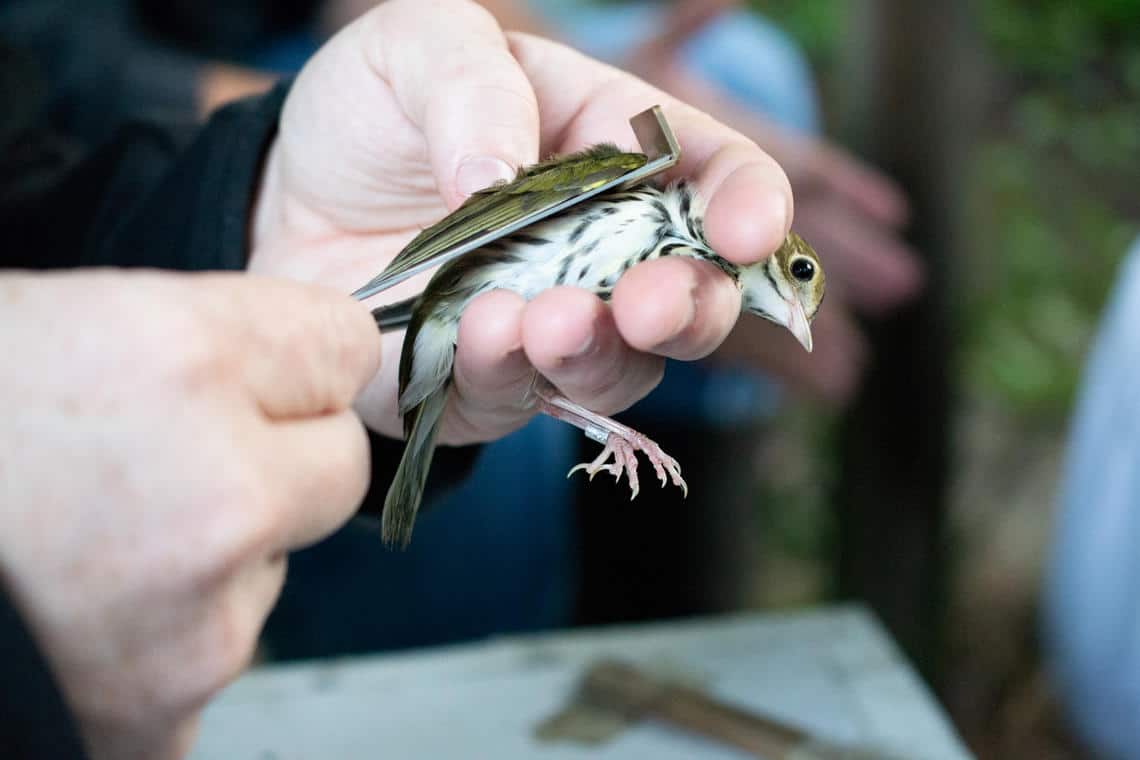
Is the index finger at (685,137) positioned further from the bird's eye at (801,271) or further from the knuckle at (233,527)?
the knuckle at (233,527)

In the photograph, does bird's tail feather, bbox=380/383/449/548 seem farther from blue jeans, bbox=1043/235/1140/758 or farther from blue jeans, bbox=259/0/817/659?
blue jeans, bbox=1043/235/1140/758

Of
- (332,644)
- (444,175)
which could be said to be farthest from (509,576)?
(444,175)

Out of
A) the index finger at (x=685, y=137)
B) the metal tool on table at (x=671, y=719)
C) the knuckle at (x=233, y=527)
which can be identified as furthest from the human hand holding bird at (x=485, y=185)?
the metal tool on table at (x=671, y=719)

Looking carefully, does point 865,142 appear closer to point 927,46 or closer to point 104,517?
point 927,46

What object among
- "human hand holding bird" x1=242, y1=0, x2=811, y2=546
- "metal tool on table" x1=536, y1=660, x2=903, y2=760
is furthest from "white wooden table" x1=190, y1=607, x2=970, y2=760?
"human hand holding bird" x1=242, y1=0, x2=811, y2=546

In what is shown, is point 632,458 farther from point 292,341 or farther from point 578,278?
point 292,341

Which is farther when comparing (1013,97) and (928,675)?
(1013,97)

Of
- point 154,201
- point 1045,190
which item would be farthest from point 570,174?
point 1045,190
